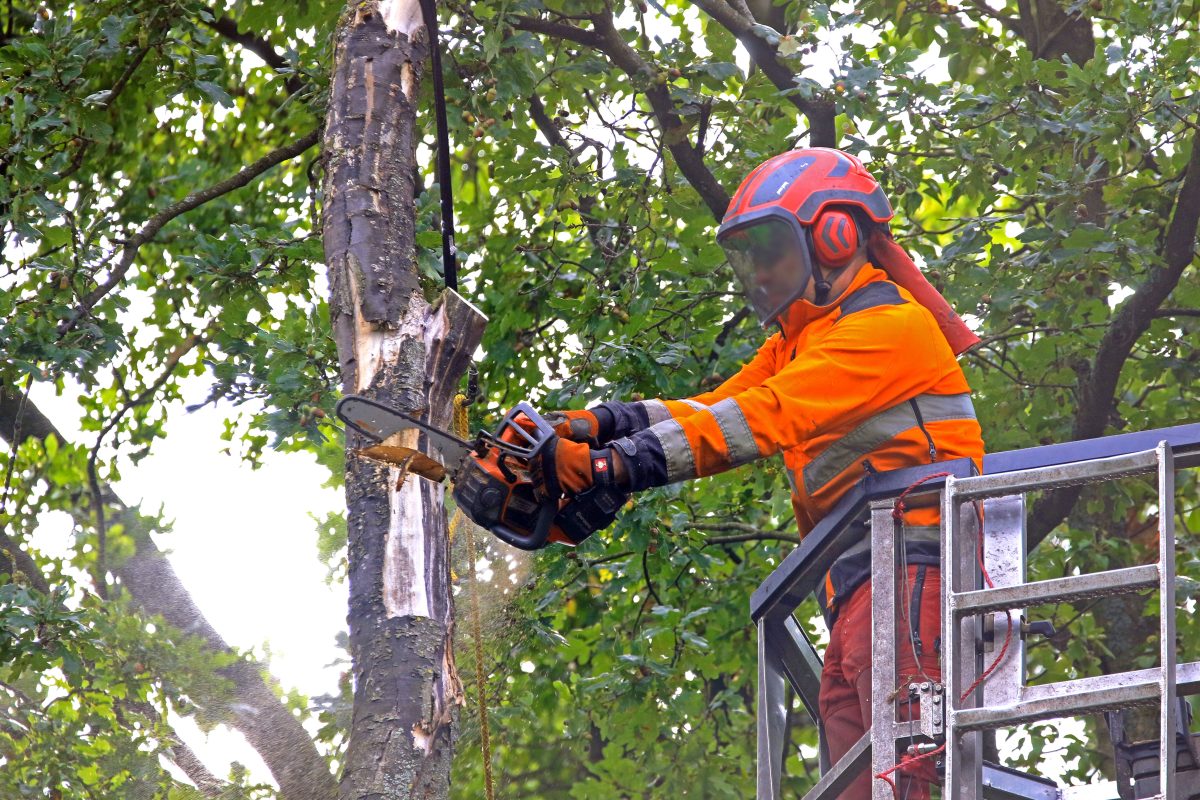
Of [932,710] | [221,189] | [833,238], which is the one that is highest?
[221,189]

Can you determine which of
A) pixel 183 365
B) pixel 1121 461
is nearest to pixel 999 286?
pixel 1121 461

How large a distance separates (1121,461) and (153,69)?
445cm

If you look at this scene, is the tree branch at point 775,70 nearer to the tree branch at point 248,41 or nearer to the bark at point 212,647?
the tree branch at point 248,41

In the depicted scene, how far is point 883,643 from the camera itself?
10.9 ft

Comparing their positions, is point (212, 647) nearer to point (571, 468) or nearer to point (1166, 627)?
point (571, 468)

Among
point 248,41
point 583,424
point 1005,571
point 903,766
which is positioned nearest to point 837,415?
point 1005,571

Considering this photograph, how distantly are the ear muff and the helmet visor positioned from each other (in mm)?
49

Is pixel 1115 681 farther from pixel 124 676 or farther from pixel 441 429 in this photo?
pixel 124 676

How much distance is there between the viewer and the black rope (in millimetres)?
3742

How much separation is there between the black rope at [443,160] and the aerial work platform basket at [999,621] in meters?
1.24

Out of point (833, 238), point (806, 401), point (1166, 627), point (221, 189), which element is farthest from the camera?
point (221, 189)

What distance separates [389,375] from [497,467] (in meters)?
0.41

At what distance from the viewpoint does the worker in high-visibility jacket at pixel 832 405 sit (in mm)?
3490

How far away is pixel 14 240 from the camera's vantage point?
6.57 meters
